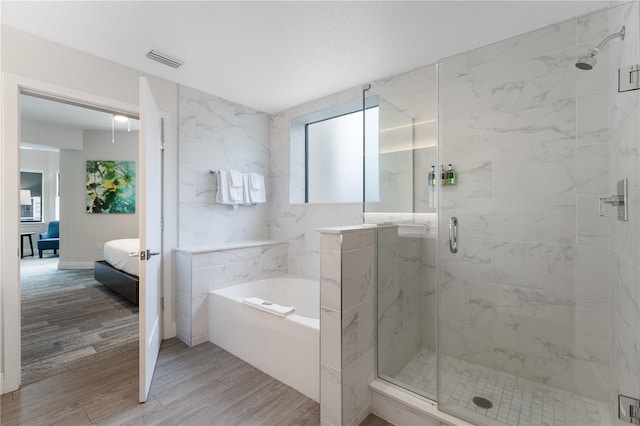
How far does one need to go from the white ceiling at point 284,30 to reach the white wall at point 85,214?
3.96m

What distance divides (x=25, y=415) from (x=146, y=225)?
125 cm

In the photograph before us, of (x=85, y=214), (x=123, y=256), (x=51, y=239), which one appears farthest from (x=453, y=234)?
(x=51, y=239)

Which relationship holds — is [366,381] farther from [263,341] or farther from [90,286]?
[90,286]

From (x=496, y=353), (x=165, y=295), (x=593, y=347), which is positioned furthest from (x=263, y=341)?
(x=593, y=347)

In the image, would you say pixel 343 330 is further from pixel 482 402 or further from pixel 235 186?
pixel 235 186

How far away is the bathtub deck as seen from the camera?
1.63 meters

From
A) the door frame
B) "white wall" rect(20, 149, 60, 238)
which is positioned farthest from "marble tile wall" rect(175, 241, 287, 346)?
"white wall" rect(20, 149, 60, 238)

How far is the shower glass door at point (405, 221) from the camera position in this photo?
1.87 m

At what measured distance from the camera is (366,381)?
5.51 ft

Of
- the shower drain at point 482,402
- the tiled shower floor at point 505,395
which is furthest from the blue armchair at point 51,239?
the shower drain at point 482,402

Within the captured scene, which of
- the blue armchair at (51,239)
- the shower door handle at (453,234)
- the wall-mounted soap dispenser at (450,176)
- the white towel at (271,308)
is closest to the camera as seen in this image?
the white towel at (271,308)

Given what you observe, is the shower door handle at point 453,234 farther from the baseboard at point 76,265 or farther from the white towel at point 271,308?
the baseboard at point 76,265

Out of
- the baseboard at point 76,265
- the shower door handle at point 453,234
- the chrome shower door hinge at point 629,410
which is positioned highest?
the shower door handle at point 453,234

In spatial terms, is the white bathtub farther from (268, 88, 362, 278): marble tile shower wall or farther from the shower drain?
the shower drain
